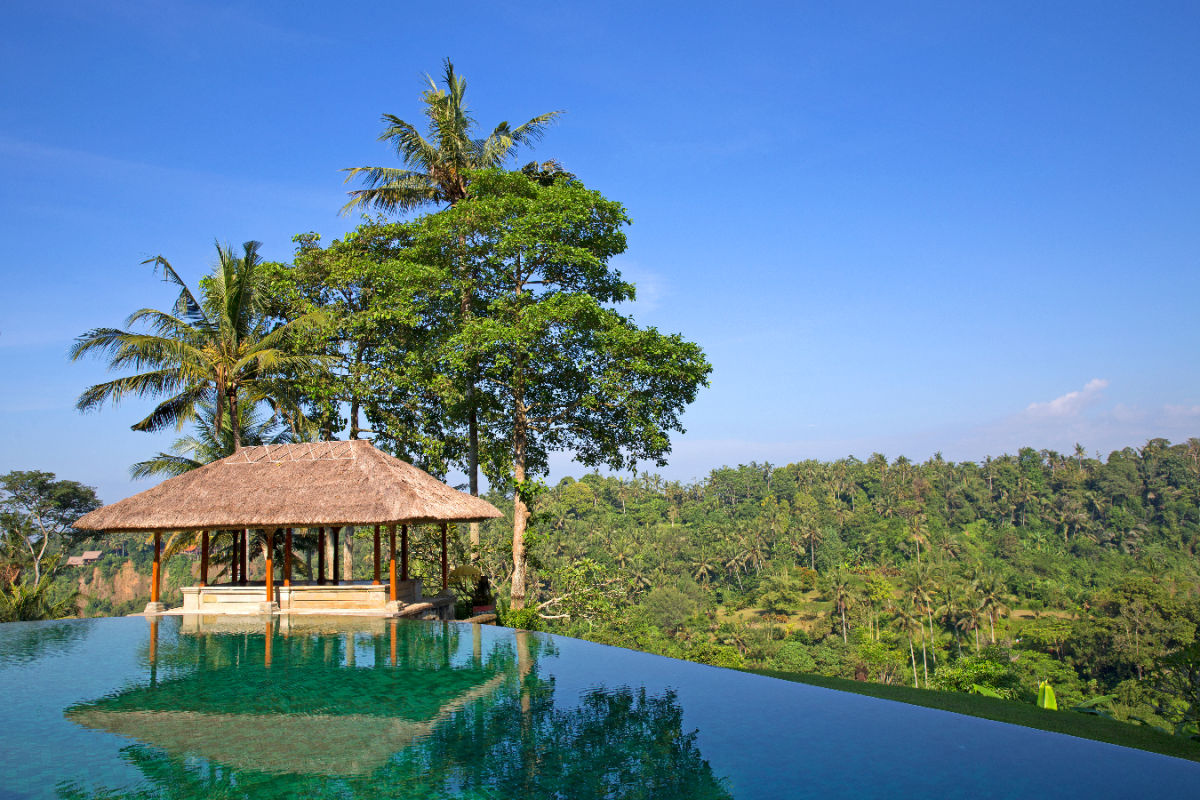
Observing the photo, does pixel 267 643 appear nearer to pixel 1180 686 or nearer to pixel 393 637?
pixel 393 637

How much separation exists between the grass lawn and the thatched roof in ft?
23.4

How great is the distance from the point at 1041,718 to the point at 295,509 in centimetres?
1210

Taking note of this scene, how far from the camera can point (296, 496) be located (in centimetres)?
1467

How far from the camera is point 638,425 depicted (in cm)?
1791

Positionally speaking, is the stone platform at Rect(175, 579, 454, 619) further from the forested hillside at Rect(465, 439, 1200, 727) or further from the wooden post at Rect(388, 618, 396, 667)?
the forested hillside at Rect(465, 439, 1200, 727)

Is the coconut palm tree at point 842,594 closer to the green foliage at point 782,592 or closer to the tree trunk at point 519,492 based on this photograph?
the green foliage at point 782,592

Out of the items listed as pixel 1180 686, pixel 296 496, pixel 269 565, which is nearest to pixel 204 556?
pixel 269 565

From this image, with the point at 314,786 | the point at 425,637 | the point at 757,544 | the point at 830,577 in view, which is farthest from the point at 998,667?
the point at 757,544

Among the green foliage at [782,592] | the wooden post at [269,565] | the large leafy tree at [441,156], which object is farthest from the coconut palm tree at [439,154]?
the green foliage at [782,592]

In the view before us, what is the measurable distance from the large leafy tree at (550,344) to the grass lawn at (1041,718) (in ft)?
26.5

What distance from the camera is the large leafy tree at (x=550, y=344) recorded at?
17500 millimetres

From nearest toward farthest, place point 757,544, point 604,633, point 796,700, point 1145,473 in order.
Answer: point 796,700 < point 604,633 < point 757,544 < point 1145,473

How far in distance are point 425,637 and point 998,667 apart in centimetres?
1203

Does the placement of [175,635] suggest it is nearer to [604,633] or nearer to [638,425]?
[638,425]
